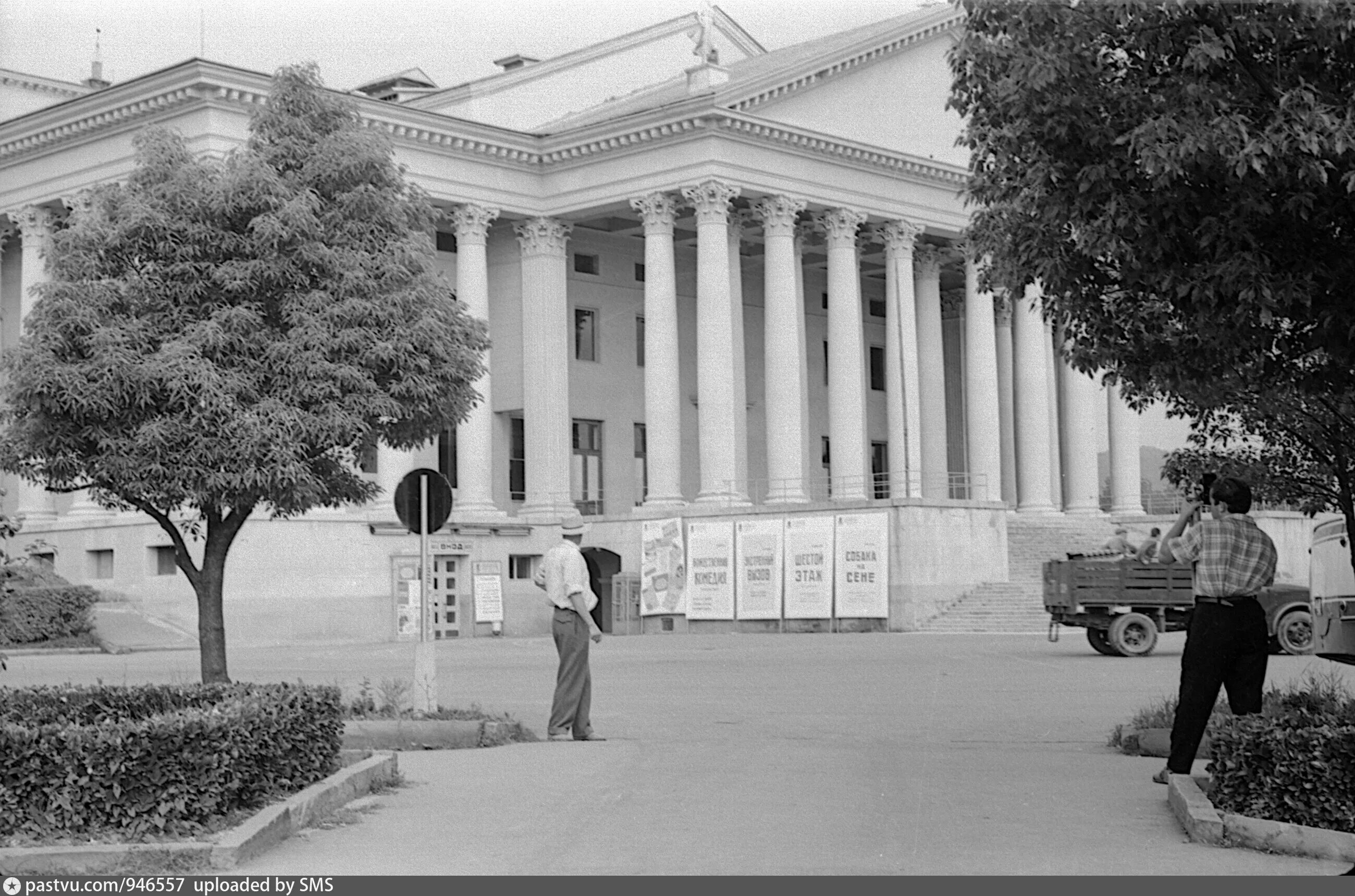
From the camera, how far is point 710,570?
42781 millimetres

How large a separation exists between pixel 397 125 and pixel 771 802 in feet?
Result: 112

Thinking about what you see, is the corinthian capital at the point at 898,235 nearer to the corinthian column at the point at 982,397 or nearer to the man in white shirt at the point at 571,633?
the corinthian column at the point at 982,397

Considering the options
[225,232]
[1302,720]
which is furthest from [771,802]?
[225,232]

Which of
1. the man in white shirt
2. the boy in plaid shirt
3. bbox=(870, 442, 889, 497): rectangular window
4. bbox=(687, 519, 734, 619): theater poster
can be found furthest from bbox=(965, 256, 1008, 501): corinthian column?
the boy in plaid shirt

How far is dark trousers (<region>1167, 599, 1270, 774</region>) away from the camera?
10.9 meters

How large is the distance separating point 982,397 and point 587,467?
11217 mm

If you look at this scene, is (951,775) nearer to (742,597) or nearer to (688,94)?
(742,597)

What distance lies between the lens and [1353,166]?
9961 mm

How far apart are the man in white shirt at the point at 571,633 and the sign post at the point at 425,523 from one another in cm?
111

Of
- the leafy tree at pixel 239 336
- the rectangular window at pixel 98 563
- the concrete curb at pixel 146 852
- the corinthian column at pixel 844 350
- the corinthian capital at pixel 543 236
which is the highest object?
the corinthian capital at pixel 543 236

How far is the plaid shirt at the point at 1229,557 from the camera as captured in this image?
11.0m

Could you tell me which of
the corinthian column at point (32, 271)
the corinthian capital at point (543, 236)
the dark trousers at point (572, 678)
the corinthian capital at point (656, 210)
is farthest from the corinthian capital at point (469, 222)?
the dark trousers at point (572, 678)

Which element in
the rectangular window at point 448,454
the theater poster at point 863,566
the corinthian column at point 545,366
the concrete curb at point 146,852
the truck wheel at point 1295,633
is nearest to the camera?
the concrete curb at point 146,852

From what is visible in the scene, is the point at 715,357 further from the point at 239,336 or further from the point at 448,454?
the point at 239,336
